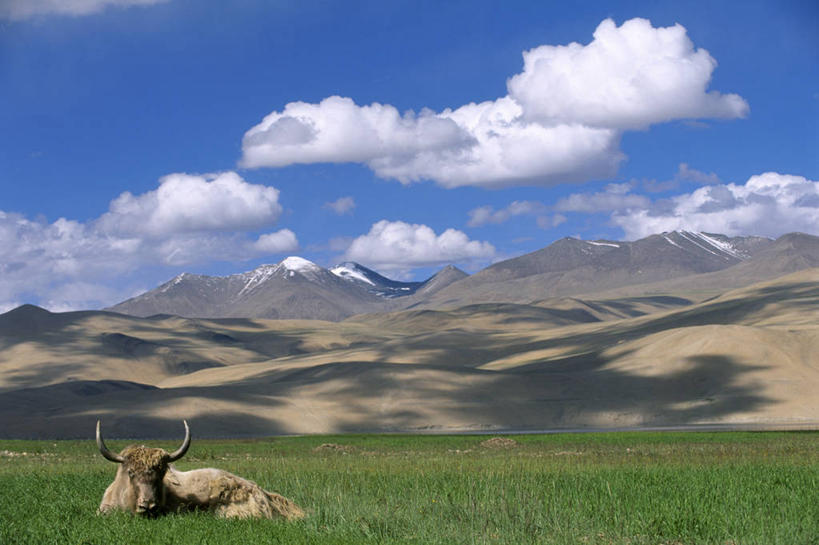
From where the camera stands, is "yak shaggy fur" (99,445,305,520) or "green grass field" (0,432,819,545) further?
"yak shaggy fur" (99,445,305,520)

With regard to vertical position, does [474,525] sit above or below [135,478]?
below

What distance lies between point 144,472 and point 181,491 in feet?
3.62

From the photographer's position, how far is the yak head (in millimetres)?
14328

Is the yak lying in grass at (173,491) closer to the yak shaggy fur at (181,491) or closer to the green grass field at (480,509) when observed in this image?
the yak shaggy fur at (181,491)

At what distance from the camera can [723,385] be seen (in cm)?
9794

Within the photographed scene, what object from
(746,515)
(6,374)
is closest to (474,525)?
(746,515)

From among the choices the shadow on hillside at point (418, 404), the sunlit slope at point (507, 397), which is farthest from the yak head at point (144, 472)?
the sunlit slope at point (507, 397)

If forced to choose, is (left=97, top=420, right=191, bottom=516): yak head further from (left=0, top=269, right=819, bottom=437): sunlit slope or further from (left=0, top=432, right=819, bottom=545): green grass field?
(left=0, top=269, right=819, bottom=437): sunlit slope

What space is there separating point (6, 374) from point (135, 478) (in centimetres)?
17135

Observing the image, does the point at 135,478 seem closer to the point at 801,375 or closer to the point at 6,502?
the point at 6,502

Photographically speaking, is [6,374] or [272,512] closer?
[272,512]

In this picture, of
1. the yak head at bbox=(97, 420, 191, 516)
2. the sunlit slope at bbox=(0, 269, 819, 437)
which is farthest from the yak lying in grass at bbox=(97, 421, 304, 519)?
the sunlit slope at bbox=(0, 269, 819, 437)

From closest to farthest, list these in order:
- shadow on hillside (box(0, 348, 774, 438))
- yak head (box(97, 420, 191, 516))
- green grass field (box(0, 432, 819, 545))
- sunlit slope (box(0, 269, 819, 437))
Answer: green grass field (box(0, 432, 819, 545)) < yak head (box(97, 420, 191, 516)) < shadow on hillside (box(0, 348, 774, 438)) < sunlit slope (box(0, 269, 819, 437))

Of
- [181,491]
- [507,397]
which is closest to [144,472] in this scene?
[181,491]
